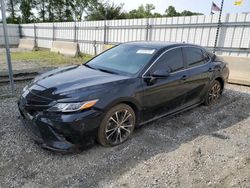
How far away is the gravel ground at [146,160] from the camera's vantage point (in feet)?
9.68

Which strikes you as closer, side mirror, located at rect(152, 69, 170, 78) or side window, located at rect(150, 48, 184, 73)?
side mirror, located at rect(152, 69, 170, 78)

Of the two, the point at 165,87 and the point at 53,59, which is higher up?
the point at 165,87

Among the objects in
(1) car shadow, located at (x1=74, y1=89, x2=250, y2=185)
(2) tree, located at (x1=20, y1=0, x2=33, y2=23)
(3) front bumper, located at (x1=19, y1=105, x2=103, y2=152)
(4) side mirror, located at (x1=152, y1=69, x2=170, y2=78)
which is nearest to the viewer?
(3) front bumper, located at (x1=19, y1=105, x2=103, y2=152)

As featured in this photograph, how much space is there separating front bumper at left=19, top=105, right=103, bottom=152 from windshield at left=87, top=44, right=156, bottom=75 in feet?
3.65

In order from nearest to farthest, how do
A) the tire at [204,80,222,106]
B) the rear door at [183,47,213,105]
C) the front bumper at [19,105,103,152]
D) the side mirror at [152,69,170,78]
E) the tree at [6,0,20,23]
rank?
1. the front bumper at [19,105,103,152]
2. the side mirror at [152,69,170,78]
3. the rear door at [183,47,213,105]
4. the tire at [204,80,222,106]
5. the tree at [6,0,20,23]

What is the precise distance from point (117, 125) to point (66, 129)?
85 cm

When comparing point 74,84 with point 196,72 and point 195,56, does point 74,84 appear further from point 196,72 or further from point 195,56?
point 195,56

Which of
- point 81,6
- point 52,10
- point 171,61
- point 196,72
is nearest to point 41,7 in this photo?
point 52,10

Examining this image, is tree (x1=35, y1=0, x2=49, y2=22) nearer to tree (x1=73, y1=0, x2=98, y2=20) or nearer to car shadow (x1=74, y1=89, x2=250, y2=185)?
tree (x1=73, y1=0, x2=98, y2=20)

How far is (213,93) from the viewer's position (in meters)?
5.70

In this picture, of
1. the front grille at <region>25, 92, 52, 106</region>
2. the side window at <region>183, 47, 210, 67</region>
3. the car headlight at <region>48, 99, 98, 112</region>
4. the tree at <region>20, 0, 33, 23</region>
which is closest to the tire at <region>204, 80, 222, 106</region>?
the side window at <region>183, 47, 210, 67</region>

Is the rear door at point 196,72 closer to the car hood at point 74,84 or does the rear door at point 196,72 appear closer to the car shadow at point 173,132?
the car shadow at point 173,132

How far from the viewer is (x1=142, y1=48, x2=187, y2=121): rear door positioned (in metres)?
3.95

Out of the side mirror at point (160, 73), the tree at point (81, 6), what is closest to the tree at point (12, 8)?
the tree at point (81, 6)
